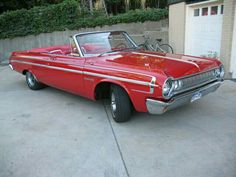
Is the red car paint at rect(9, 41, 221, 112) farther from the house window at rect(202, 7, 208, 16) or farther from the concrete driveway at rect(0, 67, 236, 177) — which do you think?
the house window at rect(202, 7, 208, 16)

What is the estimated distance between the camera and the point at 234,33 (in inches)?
257

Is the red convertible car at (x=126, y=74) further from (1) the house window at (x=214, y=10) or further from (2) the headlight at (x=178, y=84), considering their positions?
(1) the house window at (x=214, y=10)

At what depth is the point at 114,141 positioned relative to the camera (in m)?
3.88

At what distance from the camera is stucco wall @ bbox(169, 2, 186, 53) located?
934 cm

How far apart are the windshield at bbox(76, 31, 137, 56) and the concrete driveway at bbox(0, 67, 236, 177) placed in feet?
3.86

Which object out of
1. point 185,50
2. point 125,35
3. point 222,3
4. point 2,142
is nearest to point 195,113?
point 125,35

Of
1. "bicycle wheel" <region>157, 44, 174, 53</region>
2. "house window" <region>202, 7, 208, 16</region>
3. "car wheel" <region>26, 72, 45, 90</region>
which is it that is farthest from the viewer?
"bicycle wheel" <region>157, 44, 174, 53</region>

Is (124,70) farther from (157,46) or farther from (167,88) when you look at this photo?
(157,46)

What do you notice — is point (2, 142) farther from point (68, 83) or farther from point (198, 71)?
point (198, 71)

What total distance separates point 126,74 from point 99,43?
1456 millimetres

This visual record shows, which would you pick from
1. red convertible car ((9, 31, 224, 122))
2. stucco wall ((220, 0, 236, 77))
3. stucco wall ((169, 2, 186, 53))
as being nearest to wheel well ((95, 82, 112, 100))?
red convertible car ((9, 31, 224, 122))

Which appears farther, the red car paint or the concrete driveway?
the red car paint

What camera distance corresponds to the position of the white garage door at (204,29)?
24.7 ft

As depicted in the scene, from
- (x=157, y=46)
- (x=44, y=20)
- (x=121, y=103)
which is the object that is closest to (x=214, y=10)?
(x=157, y=46)
